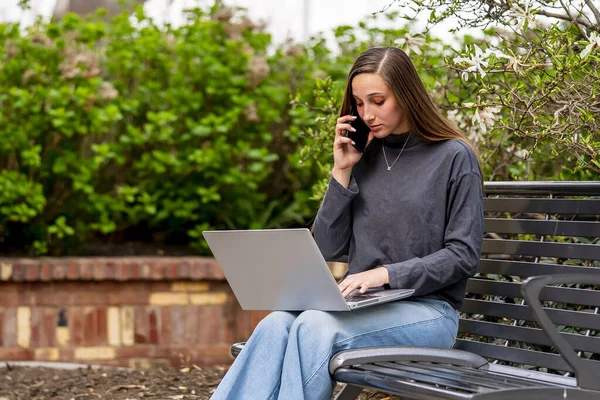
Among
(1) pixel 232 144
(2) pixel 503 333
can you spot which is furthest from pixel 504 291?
(1) pixel 232 144

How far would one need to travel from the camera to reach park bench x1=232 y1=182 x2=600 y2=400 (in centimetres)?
253

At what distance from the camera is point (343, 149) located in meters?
3.30

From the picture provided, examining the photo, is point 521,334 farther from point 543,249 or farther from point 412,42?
point 412,42

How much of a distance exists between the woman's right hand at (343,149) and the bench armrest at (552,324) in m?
0.93

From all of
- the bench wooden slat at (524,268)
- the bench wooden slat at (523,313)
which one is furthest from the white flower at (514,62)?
the bench wooden slat at (523,313)

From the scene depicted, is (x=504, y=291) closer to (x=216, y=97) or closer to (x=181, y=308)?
(x=181, y=308)

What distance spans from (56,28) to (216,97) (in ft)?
3.53

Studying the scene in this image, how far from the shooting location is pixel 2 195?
5684 millimetres

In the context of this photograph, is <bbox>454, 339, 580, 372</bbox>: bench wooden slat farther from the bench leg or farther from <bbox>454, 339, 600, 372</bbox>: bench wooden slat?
the bench leg

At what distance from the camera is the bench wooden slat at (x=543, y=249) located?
117 inches

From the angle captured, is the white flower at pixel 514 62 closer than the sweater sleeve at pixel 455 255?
No

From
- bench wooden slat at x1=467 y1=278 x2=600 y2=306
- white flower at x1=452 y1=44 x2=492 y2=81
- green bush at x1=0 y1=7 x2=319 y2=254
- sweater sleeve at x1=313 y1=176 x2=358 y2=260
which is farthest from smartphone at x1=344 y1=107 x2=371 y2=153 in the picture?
green bush at x1=0 y1=7 x2=319 y2=254

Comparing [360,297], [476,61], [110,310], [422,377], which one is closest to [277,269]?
[360,297]

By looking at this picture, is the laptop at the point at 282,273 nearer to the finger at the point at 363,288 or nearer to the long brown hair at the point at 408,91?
the finger at the point at 363,288
